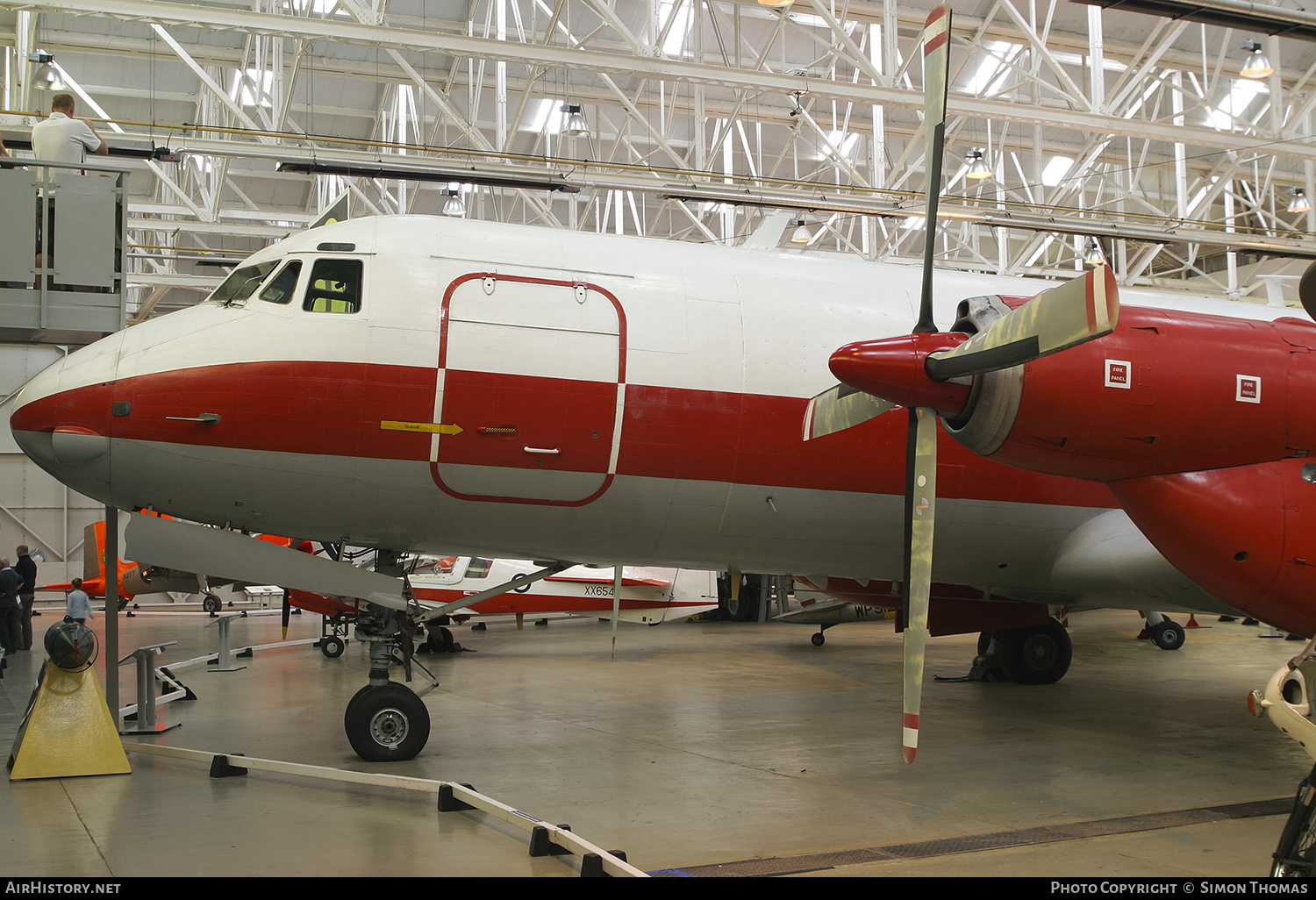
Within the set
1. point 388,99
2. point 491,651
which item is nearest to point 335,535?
point 491,651

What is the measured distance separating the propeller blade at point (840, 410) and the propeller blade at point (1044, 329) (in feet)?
2.55

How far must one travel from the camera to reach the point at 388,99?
30.5 m

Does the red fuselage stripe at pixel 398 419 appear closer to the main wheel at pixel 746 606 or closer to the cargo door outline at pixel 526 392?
the cargo door outline at pixel 526 392

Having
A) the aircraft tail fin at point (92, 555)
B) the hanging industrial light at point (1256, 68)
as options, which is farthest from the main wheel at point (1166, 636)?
the aircraft tail fin at point (92, 555)

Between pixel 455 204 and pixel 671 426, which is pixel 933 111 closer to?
pixel 671 426

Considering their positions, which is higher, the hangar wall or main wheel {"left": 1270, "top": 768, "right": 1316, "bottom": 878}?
main wheel {"left": 1270, "top": 768, "right": 1316, "bottom": 878}

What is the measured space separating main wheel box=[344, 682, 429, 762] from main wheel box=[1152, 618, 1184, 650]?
16883 mm

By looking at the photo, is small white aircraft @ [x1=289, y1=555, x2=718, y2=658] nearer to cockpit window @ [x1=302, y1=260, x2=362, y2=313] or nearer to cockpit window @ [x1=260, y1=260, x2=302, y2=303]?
cockpit window @ [x1=260, y1=260, x2=302, y2=303]

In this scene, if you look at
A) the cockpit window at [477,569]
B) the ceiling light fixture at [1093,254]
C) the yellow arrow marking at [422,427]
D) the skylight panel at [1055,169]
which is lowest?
the cockpit window at [477,569]

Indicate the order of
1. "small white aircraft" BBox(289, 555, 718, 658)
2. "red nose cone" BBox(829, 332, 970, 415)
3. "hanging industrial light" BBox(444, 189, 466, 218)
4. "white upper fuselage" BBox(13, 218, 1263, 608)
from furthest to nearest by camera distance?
"hanging industrial light" BBox(444, 189, 466, 218), "small white aircraft" BBox(289, 555, 718, 658), "white upper fuselage" BBox(13, 218, 1263, 608), "red nose cone" BBox(829, 332, 970, 415)

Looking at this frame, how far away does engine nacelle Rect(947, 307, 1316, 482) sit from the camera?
771cm

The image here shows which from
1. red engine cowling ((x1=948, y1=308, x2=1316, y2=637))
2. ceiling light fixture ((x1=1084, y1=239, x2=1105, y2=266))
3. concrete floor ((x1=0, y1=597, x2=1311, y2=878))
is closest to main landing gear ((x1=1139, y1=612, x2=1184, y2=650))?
concrete floor ((x1=0, y1=597, x2=1311, y2=878))

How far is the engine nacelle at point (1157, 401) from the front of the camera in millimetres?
7715

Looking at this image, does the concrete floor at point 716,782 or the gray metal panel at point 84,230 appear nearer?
the concrete floor at point 716,782
